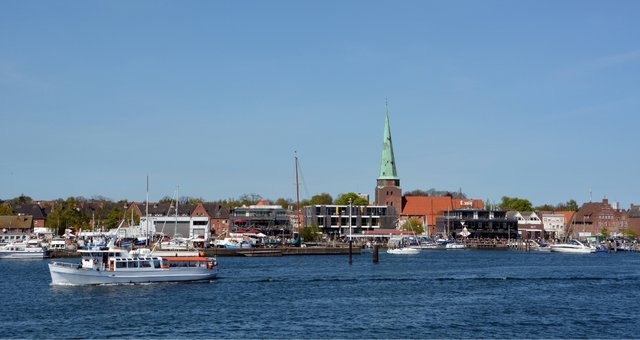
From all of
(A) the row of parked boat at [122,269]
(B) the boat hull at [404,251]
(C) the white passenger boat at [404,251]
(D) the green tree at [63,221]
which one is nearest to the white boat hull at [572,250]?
(C) the white passenger boat at [404,251]

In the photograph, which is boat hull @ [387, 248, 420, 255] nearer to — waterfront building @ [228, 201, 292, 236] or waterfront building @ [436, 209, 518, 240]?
waterfront building @ [228, 201, 292, 236]

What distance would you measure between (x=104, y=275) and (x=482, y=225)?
5089 inches

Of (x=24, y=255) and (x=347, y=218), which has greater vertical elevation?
(x=347, y=218)

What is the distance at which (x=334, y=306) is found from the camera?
58.5 metres

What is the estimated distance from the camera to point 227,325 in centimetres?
4981

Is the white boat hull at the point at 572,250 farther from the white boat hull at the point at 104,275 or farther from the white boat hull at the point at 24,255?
the white boat hull at the point at 104,275

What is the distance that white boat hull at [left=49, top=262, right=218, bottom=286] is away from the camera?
230 feet

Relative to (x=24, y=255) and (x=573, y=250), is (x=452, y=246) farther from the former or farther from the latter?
(x=24, y=255)

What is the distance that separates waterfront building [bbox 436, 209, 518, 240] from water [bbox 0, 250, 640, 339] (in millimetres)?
99340

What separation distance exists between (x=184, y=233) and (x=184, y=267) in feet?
347

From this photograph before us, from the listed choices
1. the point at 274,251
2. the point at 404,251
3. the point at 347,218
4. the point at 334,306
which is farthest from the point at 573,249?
the point at 334,306

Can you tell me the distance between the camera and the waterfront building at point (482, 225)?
18862 centimetres

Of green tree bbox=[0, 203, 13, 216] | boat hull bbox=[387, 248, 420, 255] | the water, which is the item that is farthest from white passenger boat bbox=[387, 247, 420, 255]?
green tree bbox=[0, 203, 13, 216]

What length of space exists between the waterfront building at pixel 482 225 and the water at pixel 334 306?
99.3 m
